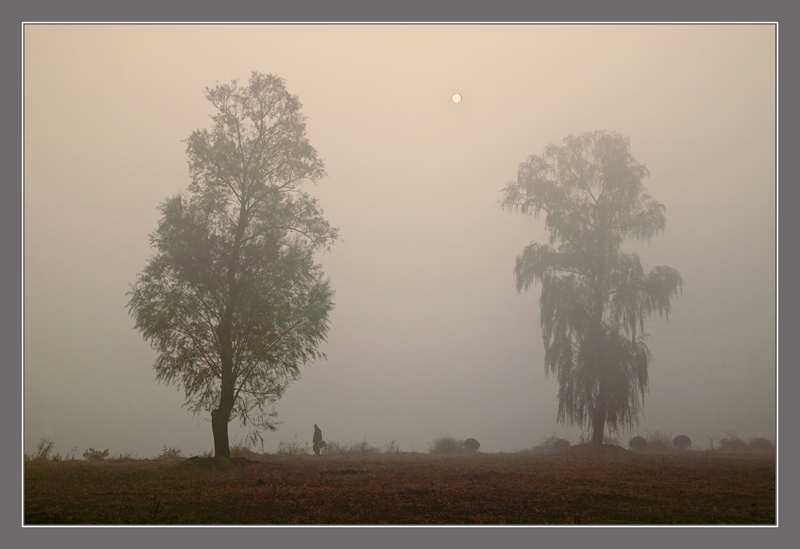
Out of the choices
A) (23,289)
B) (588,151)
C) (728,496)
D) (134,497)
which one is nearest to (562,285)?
(588,151)

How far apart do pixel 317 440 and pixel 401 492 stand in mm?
4530

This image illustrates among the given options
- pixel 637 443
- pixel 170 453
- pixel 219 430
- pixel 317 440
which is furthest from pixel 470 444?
pixel 170 453

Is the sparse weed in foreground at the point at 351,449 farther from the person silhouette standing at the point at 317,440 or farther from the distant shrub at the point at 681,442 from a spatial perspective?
the distant shrub at the point at 681,442

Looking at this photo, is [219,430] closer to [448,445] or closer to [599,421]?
[448,445]

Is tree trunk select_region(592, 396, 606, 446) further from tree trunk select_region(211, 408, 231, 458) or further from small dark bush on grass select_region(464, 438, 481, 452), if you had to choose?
tree trunk select_region(211, 408, 231, 458)

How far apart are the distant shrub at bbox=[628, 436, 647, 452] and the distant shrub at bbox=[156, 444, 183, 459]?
443 inches

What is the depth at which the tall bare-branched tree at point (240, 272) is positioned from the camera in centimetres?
1405

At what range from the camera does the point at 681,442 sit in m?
15.8

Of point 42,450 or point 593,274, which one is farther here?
point 593,274

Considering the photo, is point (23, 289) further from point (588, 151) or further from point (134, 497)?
point (588, 151)

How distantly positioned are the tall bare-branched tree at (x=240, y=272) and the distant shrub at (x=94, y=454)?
2635 mm

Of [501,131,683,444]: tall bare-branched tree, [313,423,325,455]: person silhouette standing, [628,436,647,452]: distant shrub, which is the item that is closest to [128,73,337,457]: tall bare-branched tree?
[313,423,325,455]: person silhouette standing

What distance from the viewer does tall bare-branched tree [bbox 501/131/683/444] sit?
1616 cm

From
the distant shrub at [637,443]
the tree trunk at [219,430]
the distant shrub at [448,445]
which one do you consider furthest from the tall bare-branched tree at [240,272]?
the distant shrub at [637,443]
